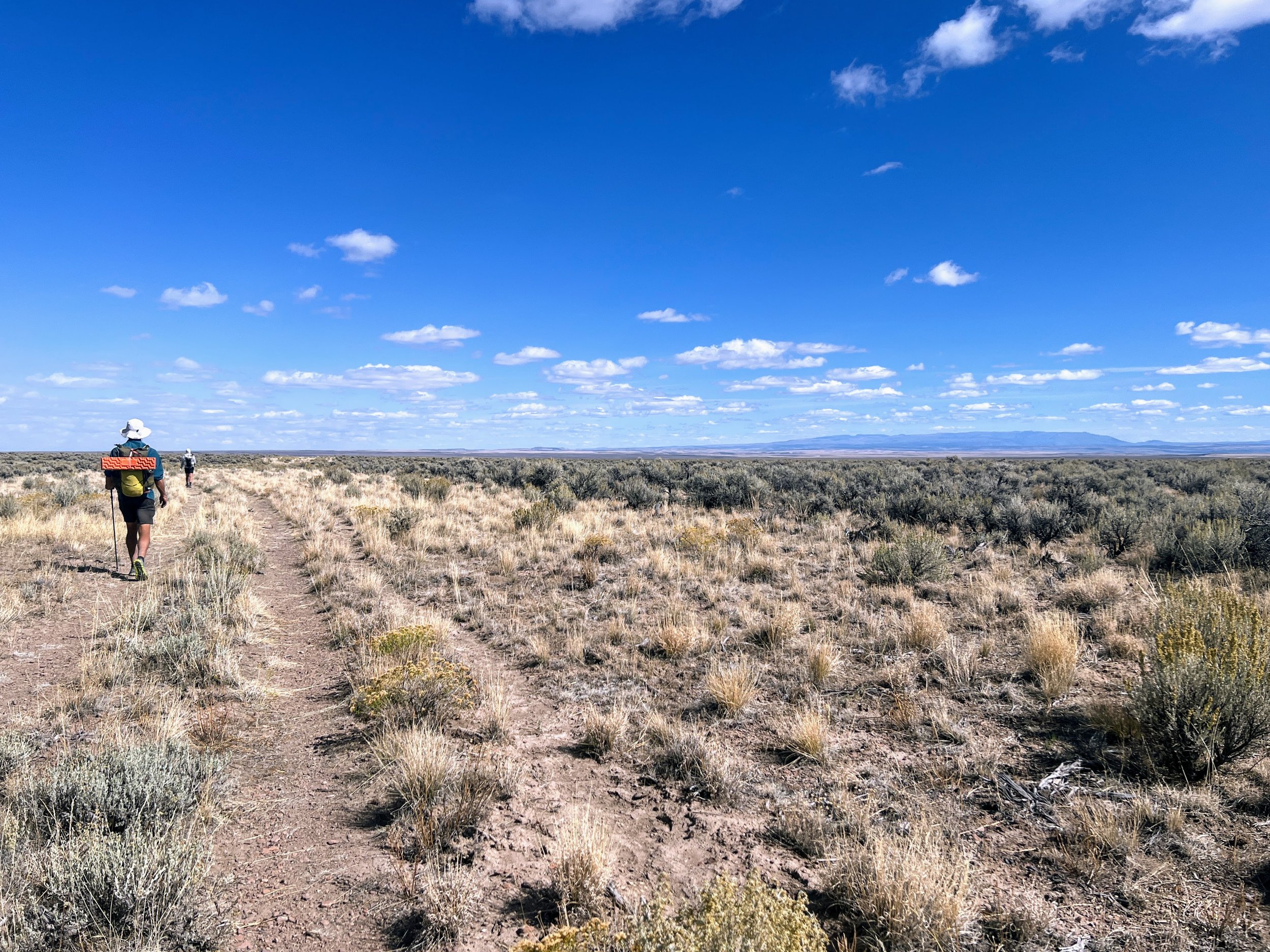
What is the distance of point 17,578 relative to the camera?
8727 millimetres

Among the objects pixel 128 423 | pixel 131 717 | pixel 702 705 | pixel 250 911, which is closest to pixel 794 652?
pixel 702 705

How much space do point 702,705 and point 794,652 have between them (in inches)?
68.6

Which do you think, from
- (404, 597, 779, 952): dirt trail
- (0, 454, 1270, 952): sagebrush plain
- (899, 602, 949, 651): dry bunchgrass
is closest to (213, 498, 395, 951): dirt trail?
(0, 454, 1270, 952): sagebrush plain

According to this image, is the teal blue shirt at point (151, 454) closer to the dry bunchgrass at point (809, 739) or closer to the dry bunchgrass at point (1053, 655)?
the dry bunchgrass at point (809, 739)

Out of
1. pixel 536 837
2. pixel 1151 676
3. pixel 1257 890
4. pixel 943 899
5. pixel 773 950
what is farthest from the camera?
pixel 1151 676

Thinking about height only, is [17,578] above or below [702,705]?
above

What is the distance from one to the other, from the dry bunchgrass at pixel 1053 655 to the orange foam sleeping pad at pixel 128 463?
12.2 metres

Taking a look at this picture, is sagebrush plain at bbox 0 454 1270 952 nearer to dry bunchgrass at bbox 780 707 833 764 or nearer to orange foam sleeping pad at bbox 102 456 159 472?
dry bunchgrass at bbox 780 707 833 764

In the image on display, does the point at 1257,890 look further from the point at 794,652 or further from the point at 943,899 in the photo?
the point at 794,652

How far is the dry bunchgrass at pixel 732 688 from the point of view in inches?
215

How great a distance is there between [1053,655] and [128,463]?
12.5 m

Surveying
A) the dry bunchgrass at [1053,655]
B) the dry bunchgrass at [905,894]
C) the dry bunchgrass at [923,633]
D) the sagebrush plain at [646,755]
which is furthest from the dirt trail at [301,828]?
the dry bunchgrass at [923,633]

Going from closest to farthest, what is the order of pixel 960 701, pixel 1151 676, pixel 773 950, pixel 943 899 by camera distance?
pixel 773 950
pixel 943 899
pixel 1151 676
pixel 960 701

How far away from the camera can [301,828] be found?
366 centimetres
